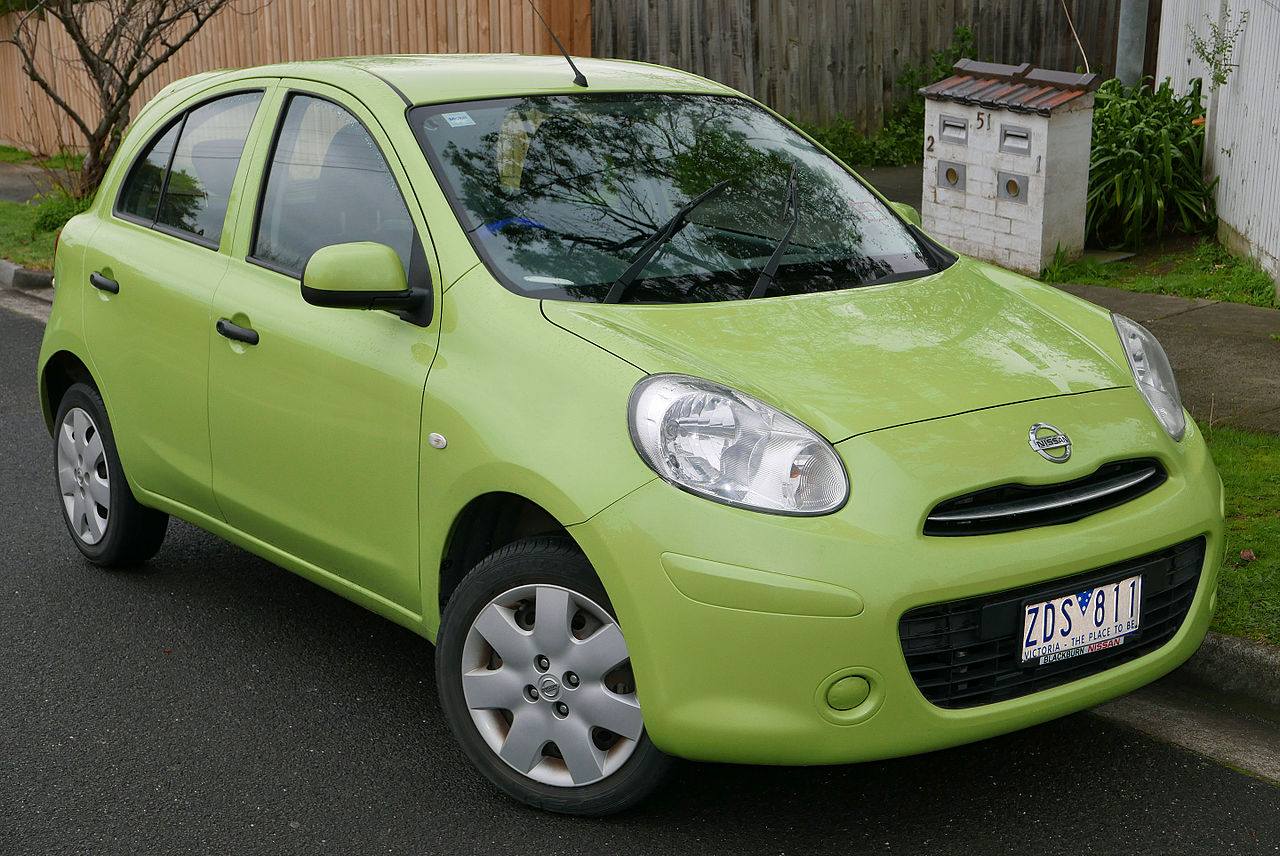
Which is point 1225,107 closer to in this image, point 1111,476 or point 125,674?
point 1111,476

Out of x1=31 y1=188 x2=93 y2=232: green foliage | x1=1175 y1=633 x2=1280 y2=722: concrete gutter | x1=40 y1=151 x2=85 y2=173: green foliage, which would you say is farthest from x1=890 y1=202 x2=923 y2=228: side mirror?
x1=40 y1=151 x2=85 y2=173: green foliage

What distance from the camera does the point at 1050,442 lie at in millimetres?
3021

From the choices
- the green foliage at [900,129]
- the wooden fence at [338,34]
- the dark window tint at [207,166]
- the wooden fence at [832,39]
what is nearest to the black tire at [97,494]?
the dark window tint at [207,166]

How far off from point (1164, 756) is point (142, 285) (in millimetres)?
3269

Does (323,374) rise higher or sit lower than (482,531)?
higher

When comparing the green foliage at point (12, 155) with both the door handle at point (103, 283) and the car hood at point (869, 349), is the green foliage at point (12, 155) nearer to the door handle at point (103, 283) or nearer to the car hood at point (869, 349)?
the door handle at point (103, 283)

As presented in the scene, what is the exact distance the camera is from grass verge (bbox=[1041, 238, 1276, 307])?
25.6 ft

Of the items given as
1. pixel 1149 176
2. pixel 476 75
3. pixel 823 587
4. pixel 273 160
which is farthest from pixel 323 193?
pixel 1149 176

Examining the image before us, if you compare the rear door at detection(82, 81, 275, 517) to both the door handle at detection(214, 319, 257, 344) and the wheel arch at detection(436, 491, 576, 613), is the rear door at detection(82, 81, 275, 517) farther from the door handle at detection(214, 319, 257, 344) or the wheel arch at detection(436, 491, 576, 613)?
the wheel arch at detection(436, 491, 576, 613)

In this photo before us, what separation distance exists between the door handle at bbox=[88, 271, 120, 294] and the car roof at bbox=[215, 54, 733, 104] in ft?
2.55

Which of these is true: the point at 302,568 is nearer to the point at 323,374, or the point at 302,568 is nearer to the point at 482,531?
the point at 323,374

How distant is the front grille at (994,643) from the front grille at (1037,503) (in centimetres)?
13

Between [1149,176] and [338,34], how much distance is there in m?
7.82

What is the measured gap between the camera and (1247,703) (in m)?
3.81
